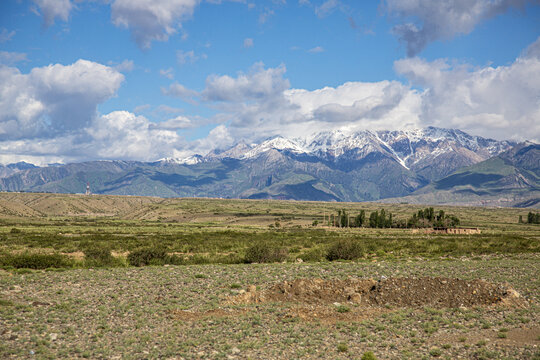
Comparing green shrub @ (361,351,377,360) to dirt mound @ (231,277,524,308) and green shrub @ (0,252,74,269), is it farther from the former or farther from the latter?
green shrub @ (0,252,74,269)

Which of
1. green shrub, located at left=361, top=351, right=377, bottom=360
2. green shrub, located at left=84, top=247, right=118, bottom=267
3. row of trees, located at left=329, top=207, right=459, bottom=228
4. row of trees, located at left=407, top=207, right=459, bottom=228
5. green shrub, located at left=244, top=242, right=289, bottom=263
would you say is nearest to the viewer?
green shrub, located at left=361, top=351, right=377, bottom=360

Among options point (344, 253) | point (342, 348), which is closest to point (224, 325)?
point (342, 348)

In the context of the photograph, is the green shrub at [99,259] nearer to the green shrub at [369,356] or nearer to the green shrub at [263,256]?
the green shrub at [263,256]

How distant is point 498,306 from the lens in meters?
20.5

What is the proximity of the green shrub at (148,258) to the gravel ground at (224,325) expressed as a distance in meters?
10.1

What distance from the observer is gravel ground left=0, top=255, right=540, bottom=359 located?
50.3 ft

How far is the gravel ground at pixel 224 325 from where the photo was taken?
15336 millimetres

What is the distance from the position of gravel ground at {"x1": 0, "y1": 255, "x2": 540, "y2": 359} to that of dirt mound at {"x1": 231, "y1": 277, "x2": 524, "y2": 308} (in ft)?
2.23

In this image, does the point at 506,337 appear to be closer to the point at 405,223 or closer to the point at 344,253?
the point at 344,253

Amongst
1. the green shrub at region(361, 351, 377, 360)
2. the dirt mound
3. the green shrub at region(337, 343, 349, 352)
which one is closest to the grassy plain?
the green shrub at region(337, 343, 349, 352)

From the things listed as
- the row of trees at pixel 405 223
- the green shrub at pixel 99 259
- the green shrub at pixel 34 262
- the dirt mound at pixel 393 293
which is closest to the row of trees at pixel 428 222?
the row of trees at pixel 405 223

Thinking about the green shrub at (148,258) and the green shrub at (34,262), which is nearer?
the green shrub at (34,262)

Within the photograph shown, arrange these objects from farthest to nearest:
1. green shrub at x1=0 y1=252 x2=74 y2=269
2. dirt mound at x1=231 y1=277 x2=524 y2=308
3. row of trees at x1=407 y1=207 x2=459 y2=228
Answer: row of trees at x1=407 y1=207 x2=459 y2=228, green shrub at x1=0 y1=252 x2=74 y2=269, dirt mound at x1=231 y1=277 x2=524 y2=308

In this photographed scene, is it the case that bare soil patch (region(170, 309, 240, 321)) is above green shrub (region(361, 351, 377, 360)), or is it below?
below
